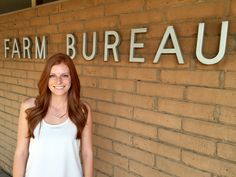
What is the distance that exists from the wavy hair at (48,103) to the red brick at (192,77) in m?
0.64

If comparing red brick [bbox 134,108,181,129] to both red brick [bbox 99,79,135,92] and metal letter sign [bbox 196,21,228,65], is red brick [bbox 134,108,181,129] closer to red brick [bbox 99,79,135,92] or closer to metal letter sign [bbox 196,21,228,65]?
red brick [bbox 99,79,135,92]

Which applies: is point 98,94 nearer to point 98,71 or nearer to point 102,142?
point 98,71

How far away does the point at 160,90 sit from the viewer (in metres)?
2.16

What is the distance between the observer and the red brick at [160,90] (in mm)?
→ 2038

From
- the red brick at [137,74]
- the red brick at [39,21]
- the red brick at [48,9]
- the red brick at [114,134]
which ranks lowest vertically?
the red brick at [114,134]

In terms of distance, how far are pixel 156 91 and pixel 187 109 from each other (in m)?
0.30

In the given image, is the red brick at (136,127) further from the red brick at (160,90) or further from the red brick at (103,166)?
the red brick at (103,166)

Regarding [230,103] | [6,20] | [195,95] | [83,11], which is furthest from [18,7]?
[230,103]

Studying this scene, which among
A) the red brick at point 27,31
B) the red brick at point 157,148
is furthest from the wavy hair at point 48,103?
the red brick at point 27,31

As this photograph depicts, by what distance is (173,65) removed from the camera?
2053 millimetres

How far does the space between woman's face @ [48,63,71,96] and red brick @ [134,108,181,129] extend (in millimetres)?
616

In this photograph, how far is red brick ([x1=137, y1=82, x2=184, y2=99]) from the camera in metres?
→ 2.04

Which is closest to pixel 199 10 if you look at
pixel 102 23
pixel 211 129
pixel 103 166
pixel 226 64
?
pixel 226 64

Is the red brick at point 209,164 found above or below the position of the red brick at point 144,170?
above
